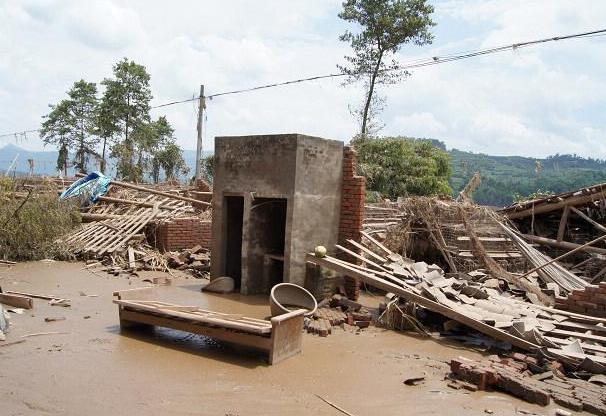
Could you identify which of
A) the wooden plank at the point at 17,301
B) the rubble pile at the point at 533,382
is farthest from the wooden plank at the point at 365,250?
the wooden plank at the point at 17,301

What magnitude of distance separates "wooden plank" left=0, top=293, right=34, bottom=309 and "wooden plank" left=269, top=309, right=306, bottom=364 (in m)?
4.28

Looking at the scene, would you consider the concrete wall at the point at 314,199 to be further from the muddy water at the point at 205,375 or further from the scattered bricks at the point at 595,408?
the scattered bricks at the point at 595,408

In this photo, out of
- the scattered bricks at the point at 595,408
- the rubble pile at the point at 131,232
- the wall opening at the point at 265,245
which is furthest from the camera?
the rubble pile at the point at 131,232

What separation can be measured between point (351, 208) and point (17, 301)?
5.81m

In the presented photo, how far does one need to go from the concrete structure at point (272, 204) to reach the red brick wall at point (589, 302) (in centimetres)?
411

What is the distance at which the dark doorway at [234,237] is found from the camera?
10.4 metres

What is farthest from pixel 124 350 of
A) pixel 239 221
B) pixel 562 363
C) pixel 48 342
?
pixel 562 363

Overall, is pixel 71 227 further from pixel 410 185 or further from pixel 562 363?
pixel 410 185

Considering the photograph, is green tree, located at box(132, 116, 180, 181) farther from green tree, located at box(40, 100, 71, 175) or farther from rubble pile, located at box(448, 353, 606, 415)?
rubble pile, located at box(448, 353, 606, 415)

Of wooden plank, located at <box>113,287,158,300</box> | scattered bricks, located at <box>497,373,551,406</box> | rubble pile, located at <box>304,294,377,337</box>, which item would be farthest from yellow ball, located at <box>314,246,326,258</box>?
scattered bricks, located at <box>497,373,551,406</box>

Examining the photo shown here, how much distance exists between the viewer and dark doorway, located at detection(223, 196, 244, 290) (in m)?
10.4

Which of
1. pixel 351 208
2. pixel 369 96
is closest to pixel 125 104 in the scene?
pixel 369 96

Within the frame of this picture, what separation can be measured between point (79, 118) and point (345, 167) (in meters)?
26.1

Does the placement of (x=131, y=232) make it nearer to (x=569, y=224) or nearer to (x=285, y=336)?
(x=285, y=336)
